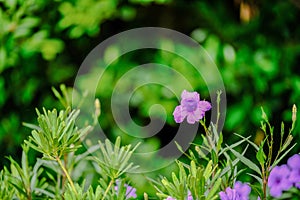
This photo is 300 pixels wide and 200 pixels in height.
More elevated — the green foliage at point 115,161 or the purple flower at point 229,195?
the green foliage at point 115,161

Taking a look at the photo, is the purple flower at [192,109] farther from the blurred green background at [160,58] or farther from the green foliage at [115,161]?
the blurred green background at [160,58]

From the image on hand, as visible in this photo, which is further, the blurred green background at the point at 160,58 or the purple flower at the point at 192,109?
the blurred green background at the point at 160,58

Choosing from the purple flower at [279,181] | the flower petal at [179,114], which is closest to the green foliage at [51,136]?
the flower petal at [179,114]

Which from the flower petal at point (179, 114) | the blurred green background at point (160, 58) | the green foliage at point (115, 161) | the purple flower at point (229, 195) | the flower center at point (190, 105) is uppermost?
the blurred green background at point (160, 58)

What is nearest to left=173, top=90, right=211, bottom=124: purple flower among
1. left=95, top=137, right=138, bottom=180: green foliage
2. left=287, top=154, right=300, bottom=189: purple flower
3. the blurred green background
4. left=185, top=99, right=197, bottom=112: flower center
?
left=185, top=99, right=197, bottom=112: flower center

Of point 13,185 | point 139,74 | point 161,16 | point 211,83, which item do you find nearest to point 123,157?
point 13,185

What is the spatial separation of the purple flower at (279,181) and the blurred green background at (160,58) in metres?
0.76

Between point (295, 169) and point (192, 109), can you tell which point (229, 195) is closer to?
point (192, 109)

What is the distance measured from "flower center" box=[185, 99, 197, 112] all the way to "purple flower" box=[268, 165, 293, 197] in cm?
42

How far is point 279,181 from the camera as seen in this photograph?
1411 mm

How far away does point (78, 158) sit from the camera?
1287mm

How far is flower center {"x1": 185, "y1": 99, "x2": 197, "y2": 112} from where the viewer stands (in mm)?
1061

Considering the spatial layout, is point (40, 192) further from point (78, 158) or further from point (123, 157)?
point (123, 157)

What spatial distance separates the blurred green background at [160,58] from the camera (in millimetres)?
2244
